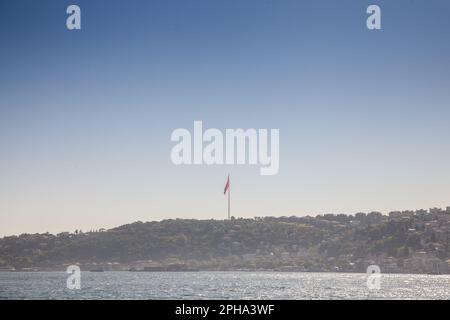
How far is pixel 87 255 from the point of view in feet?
447

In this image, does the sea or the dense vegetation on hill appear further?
the dense vegetation on hill

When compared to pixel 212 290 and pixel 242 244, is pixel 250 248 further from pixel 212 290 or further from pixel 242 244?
pixel 212 290

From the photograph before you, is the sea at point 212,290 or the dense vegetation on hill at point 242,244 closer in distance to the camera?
the sea at point 212,290

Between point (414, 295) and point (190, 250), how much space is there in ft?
220

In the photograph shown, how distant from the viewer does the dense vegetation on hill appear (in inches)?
5049

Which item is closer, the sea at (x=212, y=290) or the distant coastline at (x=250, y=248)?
the sea at (x=212, y=290)

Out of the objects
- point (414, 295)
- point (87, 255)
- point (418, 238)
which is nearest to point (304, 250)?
point (418, 238)

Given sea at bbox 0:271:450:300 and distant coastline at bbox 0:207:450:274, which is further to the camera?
distant coastline at bbox 0:207:450:274

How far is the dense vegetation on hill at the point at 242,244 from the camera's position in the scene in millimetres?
128250
